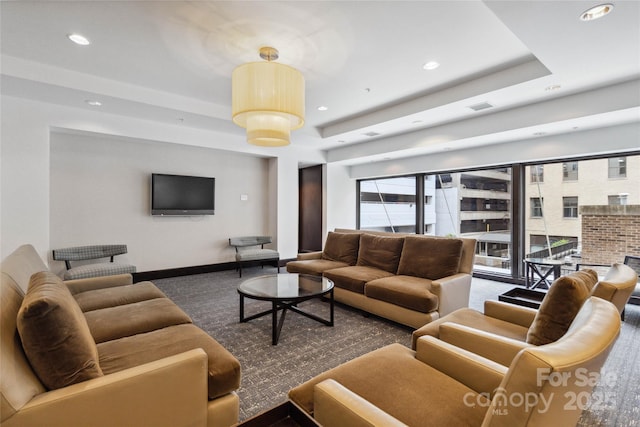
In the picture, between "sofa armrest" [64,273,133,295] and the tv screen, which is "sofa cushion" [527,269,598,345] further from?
the tv screen

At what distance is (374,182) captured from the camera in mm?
7656

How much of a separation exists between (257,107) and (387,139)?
3.87 m

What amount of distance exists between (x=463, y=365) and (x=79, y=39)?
4.02m

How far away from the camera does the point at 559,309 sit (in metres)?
1.46

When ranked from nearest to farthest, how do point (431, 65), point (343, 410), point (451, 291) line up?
point (343, 410) < point (451, 291) < point (431, 65)

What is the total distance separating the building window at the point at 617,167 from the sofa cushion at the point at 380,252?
10.8ft

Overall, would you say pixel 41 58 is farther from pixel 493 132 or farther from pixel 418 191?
pixel 418 191

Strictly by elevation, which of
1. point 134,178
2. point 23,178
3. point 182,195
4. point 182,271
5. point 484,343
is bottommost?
point 182,271

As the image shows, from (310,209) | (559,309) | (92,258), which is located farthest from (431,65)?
(92,258)

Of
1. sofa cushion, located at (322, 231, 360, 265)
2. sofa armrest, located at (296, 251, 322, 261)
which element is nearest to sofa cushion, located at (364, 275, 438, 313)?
sofa cushion, located at (322, 231, 360, 265)

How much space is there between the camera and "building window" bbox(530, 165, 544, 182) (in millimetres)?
4940

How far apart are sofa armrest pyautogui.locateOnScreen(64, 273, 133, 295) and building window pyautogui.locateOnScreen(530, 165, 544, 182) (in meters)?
6.06

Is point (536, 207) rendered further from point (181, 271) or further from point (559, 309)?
point (181, 271)

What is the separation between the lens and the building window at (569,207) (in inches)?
181
